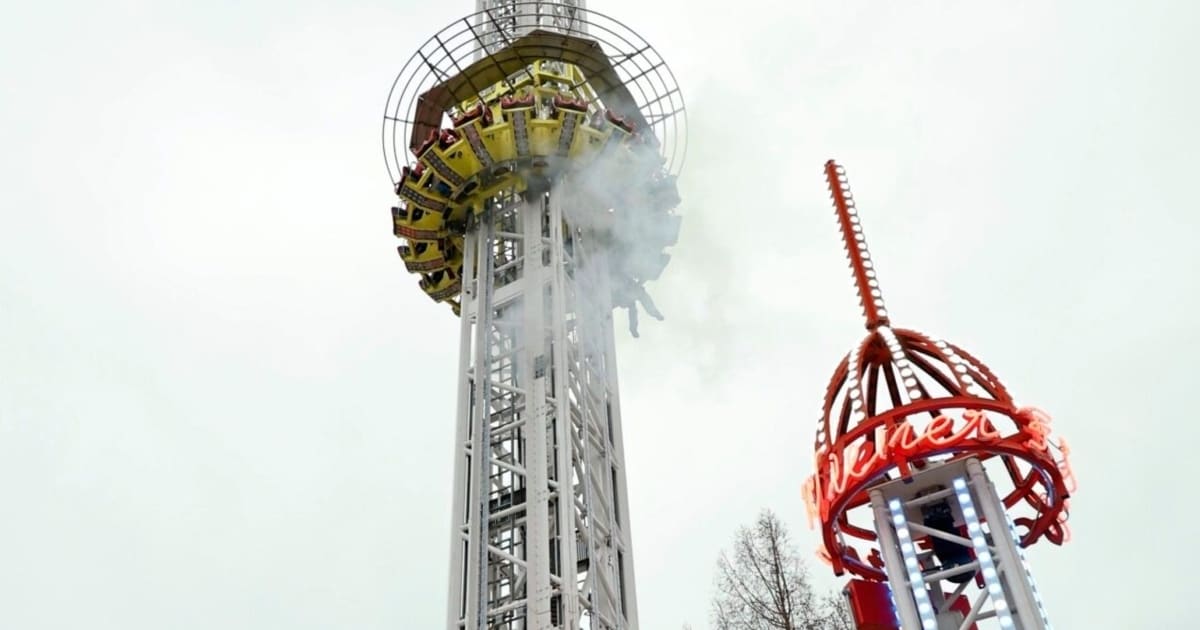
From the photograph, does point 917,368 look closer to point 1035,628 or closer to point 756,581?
point 1035,628

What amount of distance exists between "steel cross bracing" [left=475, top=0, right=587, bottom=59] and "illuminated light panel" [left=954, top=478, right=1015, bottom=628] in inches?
523

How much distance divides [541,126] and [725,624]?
10.3 meters

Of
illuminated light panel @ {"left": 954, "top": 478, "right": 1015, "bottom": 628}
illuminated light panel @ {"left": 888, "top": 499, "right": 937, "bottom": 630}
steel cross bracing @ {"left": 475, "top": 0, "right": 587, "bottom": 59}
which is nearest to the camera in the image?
illuminated light panel @ {"left": 954, "top": 478, "right": 1015, "bottom": 628}

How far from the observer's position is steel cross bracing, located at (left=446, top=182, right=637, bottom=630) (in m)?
16.3

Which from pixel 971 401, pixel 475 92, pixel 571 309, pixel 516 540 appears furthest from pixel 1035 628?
pixel 475 92

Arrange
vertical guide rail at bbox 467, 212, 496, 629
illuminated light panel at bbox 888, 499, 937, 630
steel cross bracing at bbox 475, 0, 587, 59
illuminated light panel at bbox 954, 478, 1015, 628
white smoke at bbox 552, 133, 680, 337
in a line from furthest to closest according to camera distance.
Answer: steel cross bracing at bbox 475, 0, 587, 59, white smoke at bbox 552, 133, 680, 337, vertical guide rail at bbox 467, 212, 496, 629, illuminated light panel at bbox 888, 499, 937, 630, illuminated light panel at bbox 954, 478, 1015, 628

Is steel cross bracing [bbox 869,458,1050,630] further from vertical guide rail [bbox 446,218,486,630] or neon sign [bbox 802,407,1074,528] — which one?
vertical guide rail [bbox 446,218,486,630]

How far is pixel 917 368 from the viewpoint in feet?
51.6

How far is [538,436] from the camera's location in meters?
17.4

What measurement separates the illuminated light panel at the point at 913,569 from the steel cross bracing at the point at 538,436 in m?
4.82

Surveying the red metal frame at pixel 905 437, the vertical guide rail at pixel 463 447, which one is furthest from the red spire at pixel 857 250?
the vertical guide rail at pixel 463 447

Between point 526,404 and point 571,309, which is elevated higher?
point 571,309

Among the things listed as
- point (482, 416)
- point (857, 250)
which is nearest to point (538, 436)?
point (482, 416)

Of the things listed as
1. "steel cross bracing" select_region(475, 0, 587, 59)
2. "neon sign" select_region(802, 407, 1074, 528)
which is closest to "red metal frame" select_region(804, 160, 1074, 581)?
"neon sign" select_region(802, 407, 1074, 528)
